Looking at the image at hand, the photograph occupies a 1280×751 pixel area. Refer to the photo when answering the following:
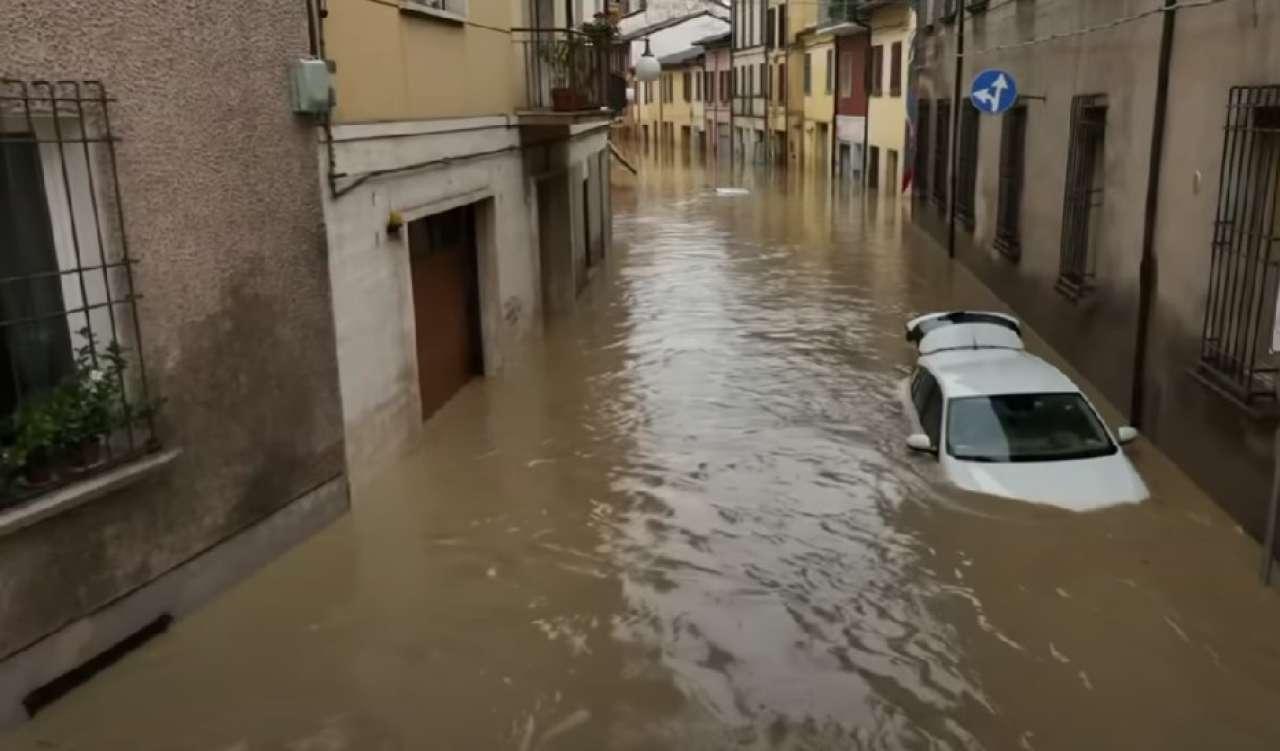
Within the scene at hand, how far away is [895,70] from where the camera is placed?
30.3 metres

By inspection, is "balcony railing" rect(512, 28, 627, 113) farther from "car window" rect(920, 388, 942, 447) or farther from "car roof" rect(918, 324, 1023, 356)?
"car window" rect(920, 388, 942, 447)

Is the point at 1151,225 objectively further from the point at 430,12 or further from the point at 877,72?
the point at 877,72

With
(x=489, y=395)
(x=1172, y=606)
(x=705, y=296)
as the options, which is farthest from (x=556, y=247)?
Answer: (x=1172, y=606)

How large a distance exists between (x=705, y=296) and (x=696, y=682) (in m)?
11.9

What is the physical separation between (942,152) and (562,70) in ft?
34.5

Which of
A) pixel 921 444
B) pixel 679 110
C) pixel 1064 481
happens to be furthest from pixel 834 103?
pixel 1064 481

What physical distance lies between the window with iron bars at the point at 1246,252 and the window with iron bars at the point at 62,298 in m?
6.88

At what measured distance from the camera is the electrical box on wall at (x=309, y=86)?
287 inches

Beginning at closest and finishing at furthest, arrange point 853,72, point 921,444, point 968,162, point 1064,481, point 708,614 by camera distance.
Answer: point 708,614, point 1064,481, point 921,444, point 968,162, point 853,72

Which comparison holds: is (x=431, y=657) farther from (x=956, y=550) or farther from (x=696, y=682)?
(x=956, y=550)

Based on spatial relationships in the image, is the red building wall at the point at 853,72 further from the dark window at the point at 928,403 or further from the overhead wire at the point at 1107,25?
the dark window at the point at 928,403

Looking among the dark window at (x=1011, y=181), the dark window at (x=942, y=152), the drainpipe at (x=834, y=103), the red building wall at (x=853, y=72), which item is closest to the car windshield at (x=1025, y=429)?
the dark window at (x=1011, y=181)

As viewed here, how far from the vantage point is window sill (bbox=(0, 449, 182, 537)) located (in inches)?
210

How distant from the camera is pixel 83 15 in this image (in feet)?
18.5
